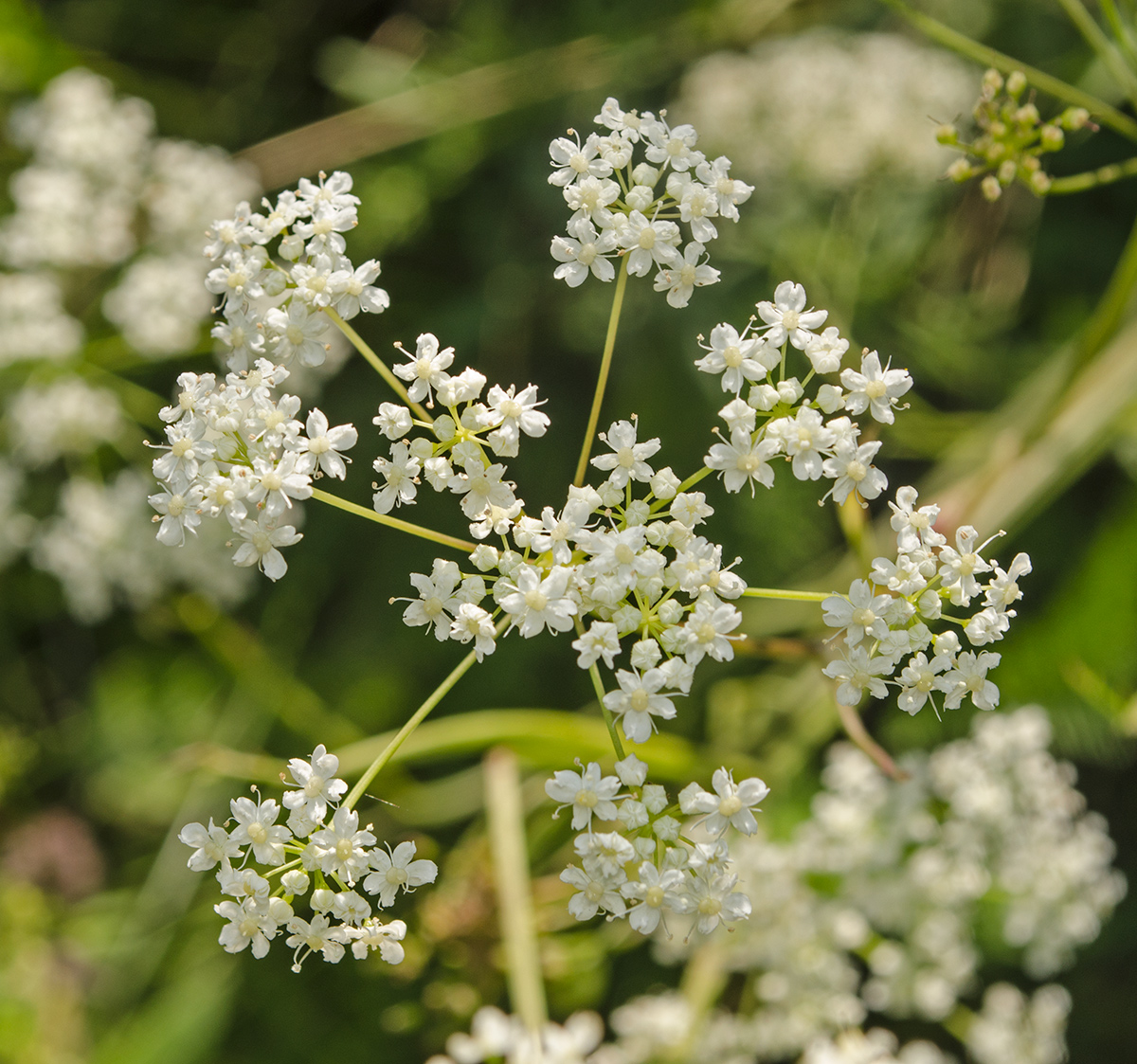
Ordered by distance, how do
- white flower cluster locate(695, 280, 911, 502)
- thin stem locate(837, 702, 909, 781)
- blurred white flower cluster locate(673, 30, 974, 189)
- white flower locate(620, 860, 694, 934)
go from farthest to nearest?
blurred white flower cluster locate(673, 30, 974, 189) < thin stem locate(837, 702, 909, 781) < white flower cluster locate(695, 280, 911, 502) < white flower locate(620, 860, 694, 934)

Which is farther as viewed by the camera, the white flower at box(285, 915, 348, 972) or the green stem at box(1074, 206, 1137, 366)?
the green stem at box(1074, 206, 1137, 366)

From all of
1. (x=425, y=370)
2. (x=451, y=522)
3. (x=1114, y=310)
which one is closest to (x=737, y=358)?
(x=425, y=370)

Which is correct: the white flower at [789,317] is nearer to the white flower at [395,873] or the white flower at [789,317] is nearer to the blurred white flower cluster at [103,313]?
the white flower at [395,873]

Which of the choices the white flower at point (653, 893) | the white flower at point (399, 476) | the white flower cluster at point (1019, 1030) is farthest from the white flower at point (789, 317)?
the white flower cluster at point (1019, 1030)

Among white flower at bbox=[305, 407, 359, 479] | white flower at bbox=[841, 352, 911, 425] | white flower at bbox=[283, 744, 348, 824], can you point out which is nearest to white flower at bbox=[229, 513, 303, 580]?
white flower at bbox=[305, 407, 359, 479]

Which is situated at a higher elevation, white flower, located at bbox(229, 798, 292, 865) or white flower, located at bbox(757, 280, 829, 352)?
white flower, located at bbox(757, 280, 829, 352)

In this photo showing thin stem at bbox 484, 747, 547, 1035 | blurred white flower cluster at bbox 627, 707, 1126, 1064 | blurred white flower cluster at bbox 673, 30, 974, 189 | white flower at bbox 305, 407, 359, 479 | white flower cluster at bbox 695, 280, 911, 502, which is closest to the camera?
white flower cluster at bbox 695, 280, 911, 502

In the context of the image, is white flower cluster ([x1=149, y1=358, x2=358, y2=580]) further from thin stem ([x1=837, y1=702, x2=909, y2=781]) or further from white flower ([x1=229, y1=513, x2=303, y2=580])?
thin stem ([x1=837, y1=702, x2=909, y2=781])
